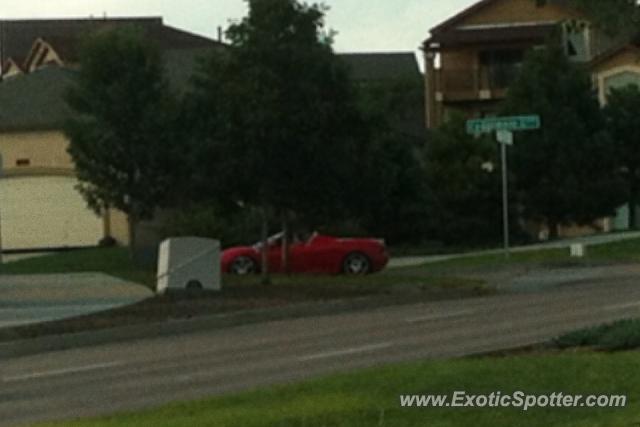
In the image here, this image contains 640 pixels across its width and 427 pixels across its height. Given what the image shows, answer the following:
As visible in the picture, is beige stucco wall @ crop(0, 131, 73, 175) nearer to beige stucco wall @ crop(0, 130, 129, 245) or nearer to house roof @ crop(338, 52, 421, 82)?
beige stucco wall @ crop(0, 130, 129, 245)

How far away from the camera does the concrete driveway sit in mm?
29122

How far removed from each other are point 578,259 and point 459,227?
12.1m

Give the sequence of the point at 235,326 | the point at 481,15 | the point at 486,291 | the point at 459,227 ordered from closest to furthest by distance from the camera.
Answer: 1. the point at 235,326
2. the point at 486,291
3. the point at 459,227
4. the point at 481,15

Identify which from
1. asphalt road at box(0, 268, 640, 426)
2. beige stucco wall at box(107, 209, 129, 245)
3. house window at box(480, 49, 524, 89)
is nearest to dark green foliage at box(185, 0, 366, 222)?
asphalt road at box(0, 268, 640, 426)

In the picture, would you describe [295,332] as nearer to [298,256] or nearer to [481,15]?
[298,256]

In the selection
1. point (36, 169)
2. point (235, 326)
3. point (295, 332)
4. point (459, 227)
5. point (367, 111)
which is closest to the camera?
point (295, 332)

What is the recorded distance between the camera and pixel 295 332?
25.0 metres

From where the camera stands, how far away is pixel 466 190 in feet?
171

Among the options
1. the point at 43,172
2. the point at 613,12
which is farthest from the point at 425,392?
the point at 43,172

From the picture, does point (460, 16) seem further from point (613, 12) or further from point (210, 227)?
point (613, 12)

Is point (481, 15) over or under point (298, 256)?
over

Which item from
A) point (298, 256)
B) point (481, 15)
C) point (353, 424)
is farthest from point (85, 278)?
point (481, 15)

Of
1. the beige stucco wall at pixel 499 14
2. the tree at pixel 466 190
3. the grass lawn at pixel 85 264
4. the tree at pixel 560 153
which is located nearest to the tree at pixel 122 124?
the grass lawn at pixel 85 264

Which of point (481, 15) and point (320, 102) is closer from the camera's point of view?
point (320, 102)
